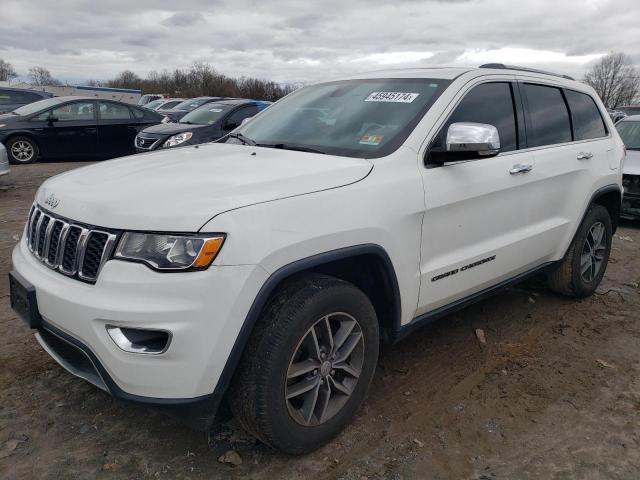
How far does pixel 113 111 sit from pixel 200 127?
3.80 metres

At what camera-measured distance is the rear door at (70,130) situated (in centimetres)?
1155

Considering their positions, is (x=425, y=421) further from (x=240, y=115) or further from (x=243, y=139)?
(x=240, y=115)

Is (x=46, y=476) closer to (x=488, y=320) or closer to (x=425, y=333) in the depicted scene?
(x=425, y=333)

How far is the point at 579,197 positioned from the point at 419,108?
1.81 metres

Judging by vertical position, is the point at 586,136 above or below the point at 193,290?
above

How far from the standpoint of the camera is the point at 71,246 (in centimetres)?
240

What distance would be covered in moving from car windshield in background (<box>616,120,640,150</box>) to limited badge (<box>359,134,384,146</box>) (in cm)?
685

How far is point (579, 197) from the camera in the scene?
421 cm

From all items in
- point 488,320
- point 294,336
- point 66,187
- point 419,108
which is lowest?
point 488,320

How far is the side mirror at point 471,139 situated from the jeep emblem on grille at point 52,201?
6.42ft

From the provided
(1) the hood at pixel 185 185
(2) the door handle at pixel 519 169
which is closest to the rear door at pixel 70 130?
(1) the hood at pixel 185 185

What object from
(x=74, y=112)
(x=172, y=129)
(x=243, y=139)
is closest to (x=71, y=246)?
(x=243, y=139)

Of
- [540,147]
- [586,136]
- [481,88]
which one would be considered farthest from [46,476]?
[586,136]

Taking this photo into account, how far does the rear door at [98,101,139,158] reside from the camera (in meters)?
12.1
